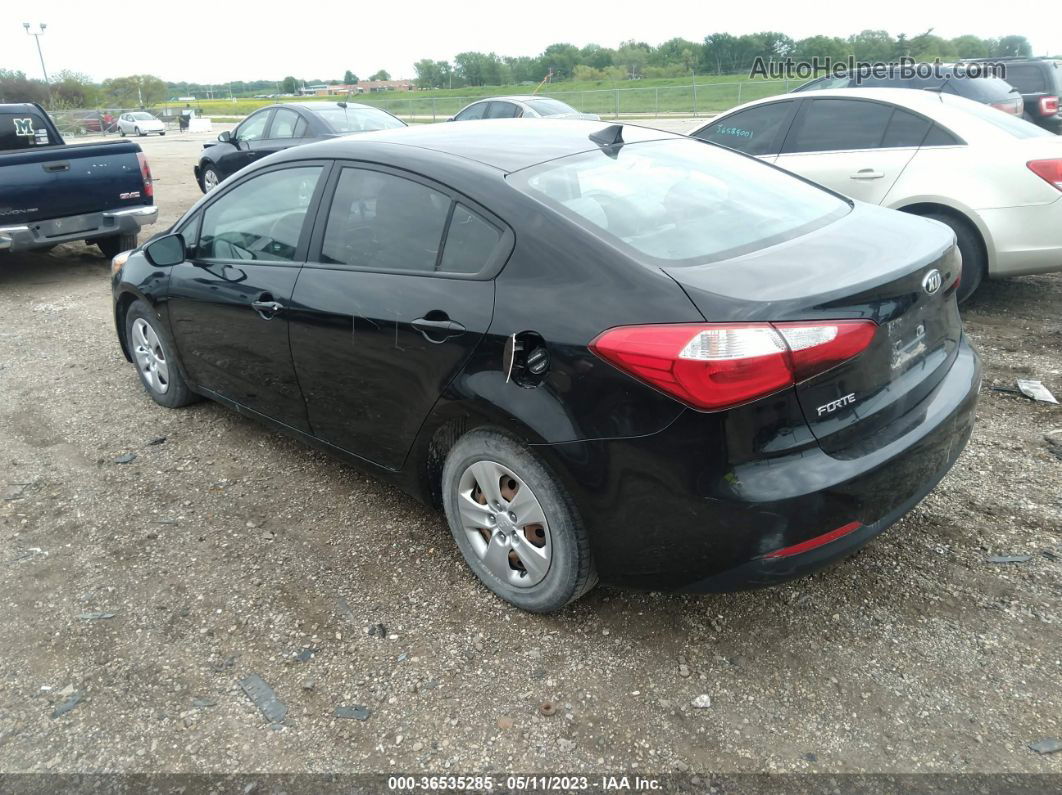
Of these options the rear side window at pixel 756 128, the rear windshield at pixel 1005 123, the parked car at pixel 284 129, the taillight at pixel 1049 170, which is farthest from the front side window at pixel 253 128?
the taillight at pixel 1049 170

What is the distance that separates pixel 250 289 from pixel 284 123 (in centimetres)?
877

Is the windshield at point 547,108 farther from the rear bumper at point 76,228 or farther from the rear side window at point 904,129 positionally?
the rear side window at point 904,129

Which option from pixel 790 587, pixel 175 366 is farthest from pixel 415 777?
pixel 175 366

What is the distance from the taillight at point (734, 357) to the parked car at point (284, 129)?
956 cm

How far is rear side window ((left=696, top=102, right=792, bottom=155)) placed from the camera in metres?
6.79

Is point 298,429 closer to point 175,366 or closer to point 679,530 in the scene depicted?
point 175,366

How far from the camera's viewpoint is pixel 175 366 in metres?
4.54

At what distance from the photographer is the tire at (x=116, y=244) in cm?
909

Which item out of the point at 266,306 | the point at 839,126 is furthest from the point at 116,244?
the point at 839,126

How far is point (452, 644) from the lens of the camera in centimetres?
281

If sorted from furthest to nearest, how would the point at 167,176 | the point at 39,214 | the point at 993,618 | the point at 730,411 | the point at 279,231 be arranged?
1. the point at 167,176
2. the point at 39,214
3. the point at 279,231
4. the point at 993,618
5. the point at 730,411

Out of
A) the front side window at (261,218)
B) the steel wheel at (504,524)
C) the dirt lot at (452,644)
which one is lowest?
the dirt lot at (452,644)

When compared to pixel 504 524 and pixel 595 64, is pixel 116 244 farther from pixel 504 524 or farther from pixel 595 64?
pixel 595 64

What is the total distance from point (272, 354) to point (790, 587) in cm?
237
